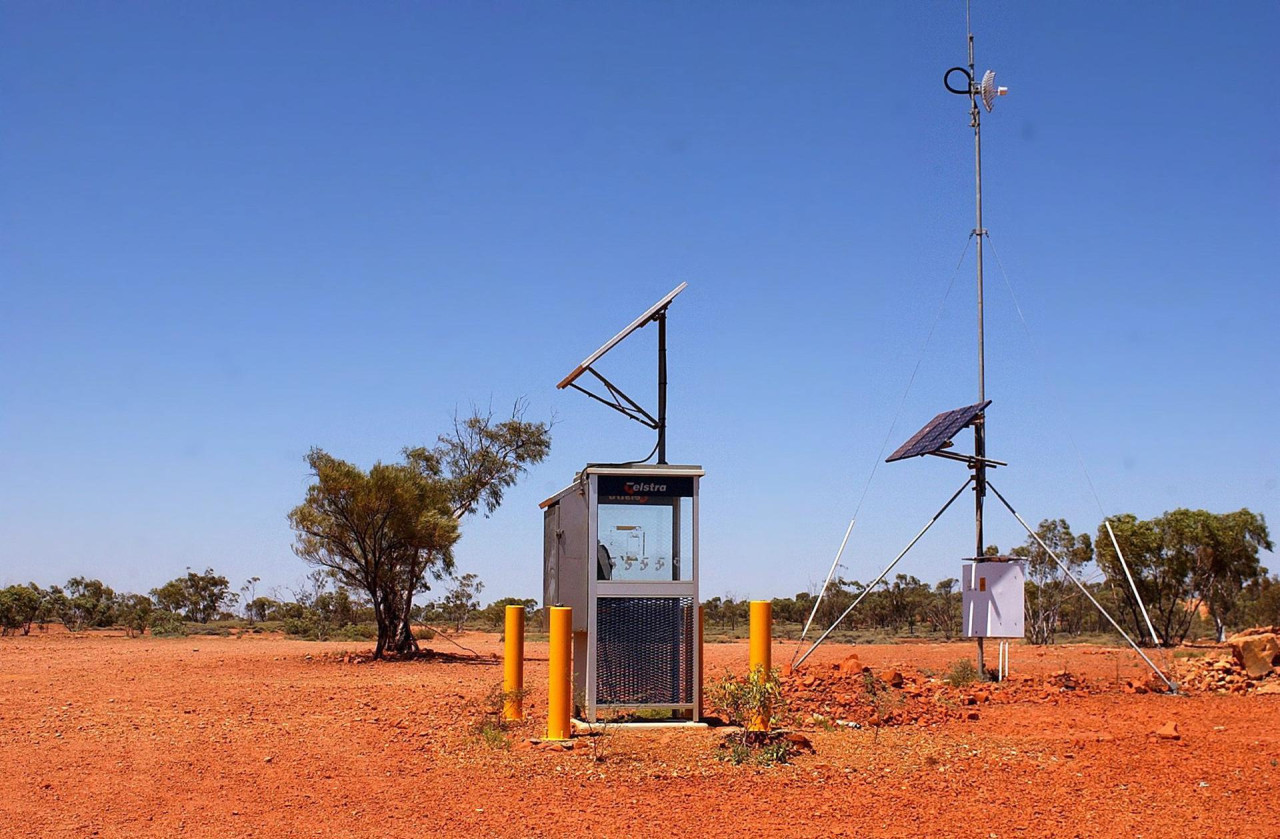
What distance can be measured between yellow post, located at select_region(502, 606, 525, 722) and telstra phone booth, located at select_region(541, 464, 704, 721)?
0.69 meters

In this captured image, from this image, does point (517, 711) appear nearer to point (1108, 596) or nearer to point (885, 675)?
point (885, 675)

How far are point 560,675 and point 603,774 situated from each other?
138 cm

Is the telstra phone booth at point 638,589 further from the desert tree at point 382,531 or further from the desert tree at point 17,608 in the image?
the desert tree at point 17,608

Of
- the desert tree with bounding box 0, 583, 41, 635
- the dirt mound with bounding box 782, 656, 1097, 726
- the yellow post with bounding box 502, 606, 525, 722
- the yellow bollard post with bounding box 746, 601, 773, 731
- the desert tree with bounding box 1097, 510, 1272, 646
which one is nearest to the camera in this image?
the yellow bollard post with bounding box 746, 601, 773, 731

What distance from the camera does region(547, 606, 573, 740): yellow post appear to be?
34.3 ft

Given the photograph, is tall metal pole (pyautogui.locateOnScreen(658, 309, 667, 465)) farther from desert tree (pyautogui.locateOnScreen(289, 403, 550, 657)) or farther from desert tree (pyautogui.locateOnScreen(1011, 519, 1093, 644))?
desert tree (pyautogui.locateOnScreen(1011, 519, 1093, 644))

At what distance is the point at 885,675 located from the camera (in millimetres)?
14898

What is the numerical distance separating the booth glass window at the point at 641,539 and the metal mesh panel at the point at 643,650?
0.27m

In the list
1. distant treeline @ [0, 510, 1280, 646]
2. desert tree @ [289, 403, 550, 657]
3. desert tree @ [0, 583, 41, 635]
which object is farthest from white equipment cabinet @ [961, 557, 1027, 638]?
desert tree @ [0, 583, 41, 635]

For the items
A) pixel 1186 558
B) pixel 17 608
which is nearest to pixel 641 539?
pixel 1186 558

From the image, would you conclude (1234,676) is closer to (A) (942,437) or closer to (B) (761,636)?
(A) (942,437)

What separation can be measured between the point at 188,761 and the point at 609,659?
3.87m

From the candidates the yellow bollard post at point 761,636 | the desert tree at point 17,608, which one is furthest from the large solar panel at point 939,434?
the desert tree at point 17,608

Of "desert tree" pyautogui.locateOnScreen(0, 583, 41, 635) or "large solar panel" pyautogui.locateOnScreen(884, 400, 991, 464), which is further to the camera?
"desert tree" pyautogui.locateOnScreen(0, 583, 41, 635)
